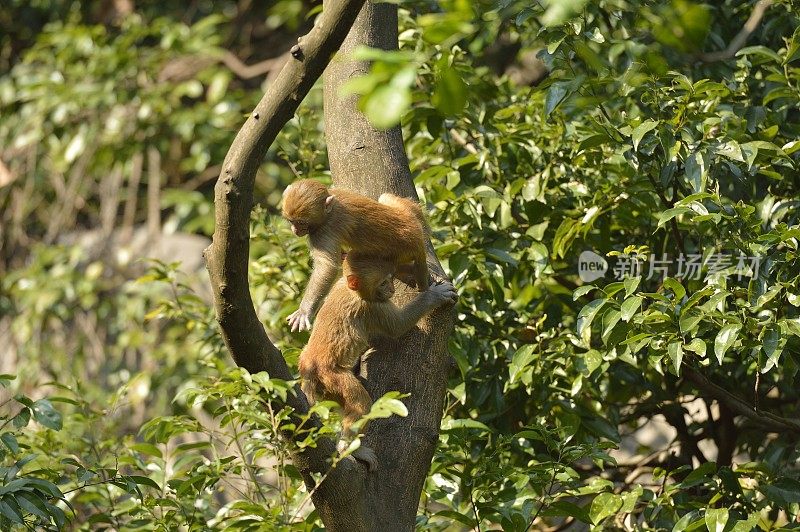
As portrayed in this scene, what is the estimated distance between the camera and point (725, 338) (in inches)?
138

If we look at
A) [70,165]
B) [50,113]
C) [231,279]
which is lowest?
[70,165]

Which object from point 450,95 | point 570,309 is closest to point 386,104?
point 450,95

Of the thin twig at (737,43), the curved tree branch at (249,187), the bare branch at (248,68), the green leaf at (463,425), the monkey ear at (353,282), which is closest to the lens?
the thin twig at (737,43)

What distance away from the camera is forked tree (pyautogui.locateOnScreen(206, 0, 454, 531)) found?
279 centimetres

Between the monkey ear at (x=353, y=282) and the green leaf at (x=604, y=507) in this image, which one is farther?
the monkey ear at (x=353, y=282)

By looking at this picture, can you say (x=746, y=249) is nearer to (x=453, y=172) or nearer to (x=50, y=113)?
(x=453, y=172)

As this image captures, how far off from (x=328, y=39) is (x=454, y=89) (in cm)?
95

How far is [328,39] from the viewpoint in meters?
2.72

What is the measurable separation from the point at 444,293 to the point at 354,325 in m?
0.39

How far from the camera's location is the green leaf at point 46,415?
11.9ft

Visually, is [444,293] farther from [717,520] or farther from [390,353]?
[717,520]

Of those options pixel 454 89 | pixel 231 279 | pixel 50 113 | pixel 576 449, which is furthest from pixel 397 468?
pixel 50 113

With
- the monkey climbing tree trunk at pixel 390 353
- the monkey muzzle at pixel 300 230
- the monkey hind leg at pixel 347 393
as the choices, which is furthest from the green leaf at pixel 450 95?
the monkey muzzle at pixel 300 230

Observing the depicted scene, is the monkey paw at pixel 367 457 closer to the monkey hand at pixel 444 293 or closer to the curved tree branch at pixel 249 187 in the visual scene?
the curved tree branch at pixel 249 187
